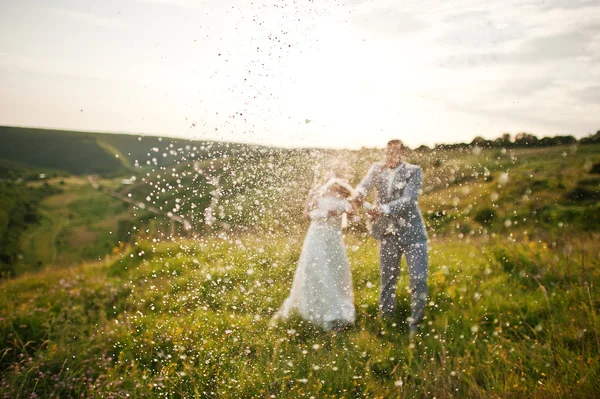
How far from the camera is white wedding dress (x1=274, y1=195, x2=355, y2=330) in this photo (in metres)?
6.07

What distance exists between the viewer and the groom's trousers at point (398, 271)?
221 inches

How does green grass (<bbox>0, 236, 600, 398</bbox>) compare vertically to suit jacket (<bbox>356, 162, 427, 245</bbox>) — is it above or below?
below

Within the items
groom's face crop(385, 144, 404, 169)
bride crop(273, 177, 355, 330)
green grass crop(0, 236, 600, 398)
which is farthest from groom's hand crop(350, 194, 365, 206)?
green grass crop(0, 236, 600, 398)

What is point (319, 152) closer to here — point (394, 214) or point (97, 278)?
point (394, 214)

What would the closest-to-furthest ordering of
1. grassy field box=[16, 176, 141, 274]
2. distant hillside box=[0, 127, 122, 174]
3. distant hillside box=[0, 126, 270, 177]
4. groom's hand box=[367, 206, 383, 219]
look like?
distant hillside box=[0, 126, 270, 177] → groom's hand box=[367, 206, 383, 219] → distant hillside box=[0, 127, 122, 174] → grassy field box=[16, 176, 141, 274]

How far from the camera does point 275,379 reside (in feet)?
13.4

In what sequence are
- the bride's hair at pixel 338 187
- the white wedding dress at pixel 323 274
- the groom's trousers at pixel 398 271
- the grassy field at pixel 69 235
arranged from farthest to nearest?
the grassy field at pixel 69 235
the bride's hair at pixel 338 187
the white wedding dress at pixel 323 274
the groom's trousers at pixel 398 271

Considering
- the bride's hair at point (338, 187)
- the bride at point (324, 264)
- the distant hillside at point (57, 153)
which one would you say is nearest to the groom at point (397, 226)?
the bride's hair at point (338, 187)

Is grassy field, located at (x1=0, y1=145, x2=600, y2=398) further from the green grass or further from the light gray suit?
the light gray suit

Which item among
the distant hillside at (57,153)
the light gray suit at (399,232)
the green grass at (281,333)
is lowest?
the green grass at (281,333)

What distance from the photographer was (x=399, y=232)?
18.9ft

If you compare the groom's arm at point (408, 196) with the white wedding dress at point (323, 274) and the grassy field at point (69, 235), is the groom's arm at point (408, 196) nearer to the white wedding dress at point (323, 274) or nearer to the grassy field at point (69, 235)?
the white wedding dress at point (323, 274)

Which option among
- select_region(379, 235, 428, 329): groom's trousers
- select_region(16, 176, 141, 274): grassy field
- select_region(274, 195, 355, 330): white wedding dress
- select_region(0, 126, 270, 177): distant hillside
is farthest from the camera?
select_region(16, 176, 141, 274): grassy field

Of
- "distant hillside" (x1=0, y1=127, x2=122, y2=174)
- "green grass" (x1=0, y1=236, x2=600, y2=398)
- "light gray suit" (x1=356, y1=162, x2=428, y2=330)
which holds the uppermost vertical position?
"distant hillside" (x1=0, y1=127, x2=122, y2=174)
